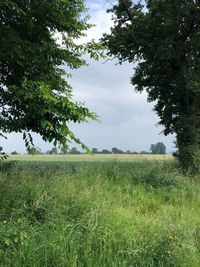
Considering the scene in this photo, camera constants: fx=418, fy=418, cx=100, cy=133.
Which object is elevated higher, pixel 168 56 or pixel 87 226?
pixel 168 56

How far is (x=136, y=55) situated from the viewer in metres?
25.8

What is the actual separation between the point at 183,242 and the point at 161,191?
20.5 feet

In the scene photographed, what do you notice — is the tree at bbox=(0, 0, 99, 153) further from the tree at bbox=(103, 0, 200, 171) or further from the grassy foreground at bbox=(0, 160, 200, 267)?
the tree at bbox=(103, 0, 200, 171)

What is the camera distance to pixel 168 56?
21.4 metres

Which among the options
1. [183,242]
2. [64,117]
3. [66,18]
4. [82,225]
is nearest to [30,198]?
[82,225]

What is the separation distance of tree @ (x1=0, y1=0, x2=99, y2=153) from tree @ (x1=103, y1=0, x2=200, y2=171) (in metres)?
12.2

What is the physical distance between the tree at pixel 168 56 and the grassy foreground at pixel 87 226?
11064mm

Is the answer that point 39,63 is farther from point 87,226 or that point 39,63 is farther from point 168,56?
point 168,56

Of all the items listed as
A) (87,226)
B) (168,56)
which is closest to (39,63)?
(87,226)

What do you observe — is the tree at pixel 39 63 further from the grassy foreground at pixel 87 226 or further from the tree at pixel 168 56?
the tree at pixel 168 56

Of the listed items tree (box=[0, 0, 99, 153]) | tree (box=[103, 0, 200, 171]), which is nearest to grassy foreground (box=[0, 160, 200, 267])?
tree (box=[0, 0, 99, 153])

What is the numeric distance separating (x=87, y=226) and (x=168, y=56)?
16.0 metres

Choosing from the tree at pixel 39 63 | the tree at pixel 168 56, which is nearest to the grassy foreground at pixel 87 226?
the tree at pixel 39 63

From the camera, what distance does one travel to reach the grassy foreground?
19.0 ft
